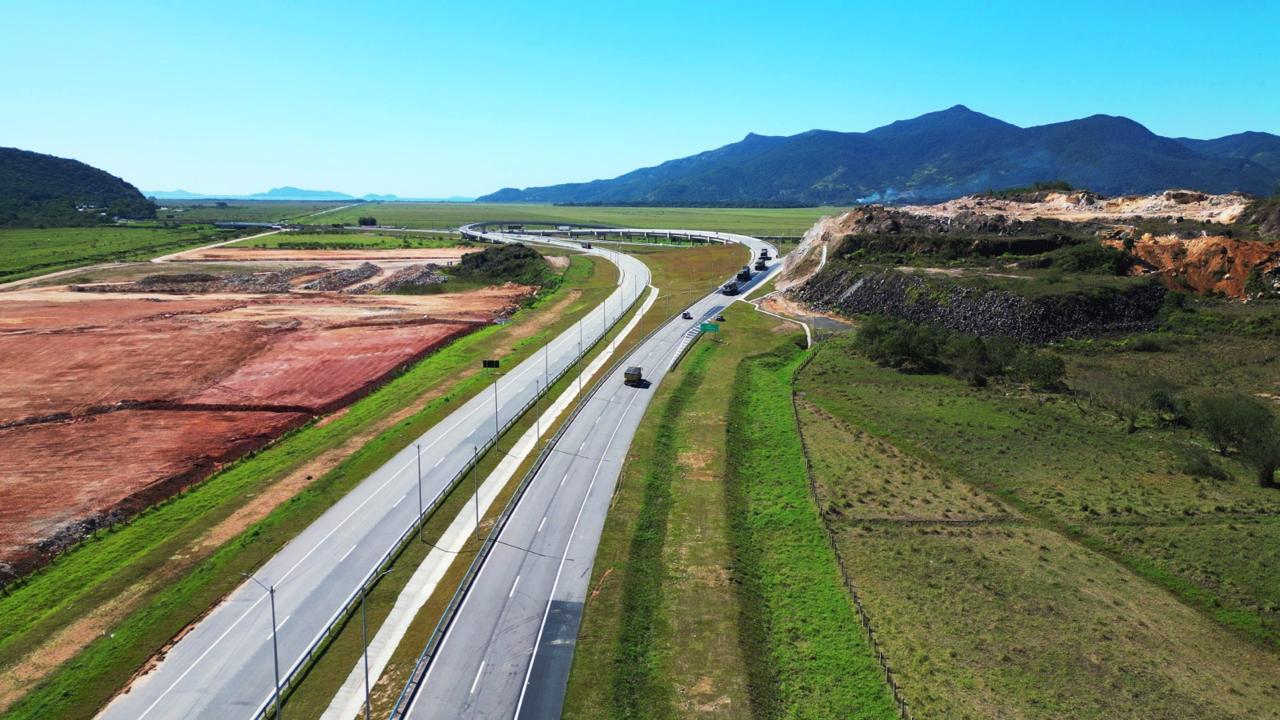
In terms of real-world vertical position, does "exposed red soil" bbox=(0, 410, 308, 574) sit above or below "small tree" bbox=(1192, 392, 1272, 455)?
below

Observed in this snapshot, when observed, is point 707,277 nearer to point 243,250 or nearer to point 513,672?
point 513,672

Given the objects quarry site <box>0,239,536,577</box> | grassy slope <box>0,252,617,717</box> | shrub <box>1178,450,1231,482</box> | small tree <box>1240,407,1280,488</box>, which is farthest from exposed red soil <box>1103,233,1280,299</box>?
grassy slope <box>0,252,617,717</box>

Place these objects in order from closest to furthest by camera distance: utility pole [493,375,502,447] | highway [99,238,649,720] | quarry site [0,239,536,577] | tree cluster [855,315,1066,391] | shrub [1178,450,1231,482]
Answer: highway [99,238,649,720] → quarry site [0,239,536,577] → shrub [1178,450,1231,482] → utility pole [493,375,502,447] → tree cluster [855,315,1066,391]

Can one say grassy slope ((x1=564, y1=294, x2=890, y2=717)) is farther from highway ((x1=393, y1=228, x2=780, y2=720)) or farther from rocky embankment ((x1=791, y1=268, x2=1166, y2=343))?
rocky embankment ((x1=791, y1=268, x2=1166, y2=343))

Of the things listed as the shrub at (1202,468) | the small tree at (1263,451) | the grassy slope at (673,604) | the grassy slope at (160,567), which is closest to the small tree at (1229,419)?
the small tree at (1263,451)

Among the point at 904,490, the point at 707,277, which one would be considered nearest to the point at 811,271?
the point at 707,277

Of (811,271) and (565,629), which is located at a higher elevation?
(811,271)
